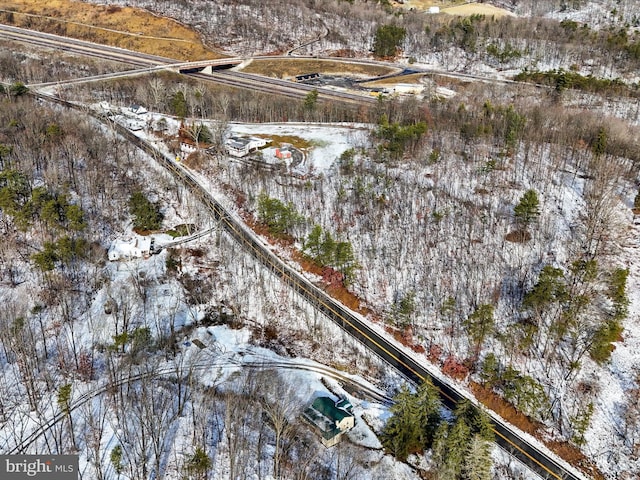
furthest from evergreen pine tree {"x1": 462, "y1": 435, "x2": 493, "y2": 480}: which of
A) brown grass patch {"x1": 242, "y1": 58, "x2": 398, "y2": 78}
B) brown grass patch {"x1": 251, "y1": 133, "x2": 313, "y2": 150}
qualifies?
brown grass patch {"x1": 242, "y1": 58, "x2": 398, "y2": 78}

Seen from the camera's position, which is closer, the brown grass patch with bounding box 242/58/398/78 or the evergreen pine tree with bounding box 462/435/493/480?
the evergreen pine tree with bounding box 462/435/493/480

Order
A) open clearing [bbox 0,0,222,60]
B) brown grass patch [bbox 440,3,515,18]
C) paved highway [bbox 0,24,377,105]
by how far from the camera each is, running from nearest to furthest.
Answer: paved highway [bbox 0,24,377,105] < open clearing [bbox 0,0,222,60] < brown grass patch [bbox 440,3,515,18]

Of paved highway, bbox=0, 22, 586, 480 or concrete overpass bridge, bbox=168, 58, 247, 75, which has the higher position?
concrete overpass bridge, bbox=168, 58, 247, 75

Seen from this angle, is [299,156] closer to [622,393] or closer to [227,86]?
[227,86]

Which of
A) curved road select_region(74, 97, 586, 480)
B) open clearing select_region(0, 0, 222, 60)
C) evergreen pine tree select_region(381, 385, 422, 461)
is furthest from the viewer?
open clearing select_region(0, 0, 222, 60)

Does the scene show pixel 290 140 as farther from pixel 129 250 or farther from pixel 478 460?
pixel 478 460

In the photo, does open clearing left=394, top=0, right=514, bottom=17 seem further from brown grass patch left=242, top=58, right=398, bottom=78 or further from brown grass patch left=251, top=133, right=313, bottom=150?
brown grass patch left=251, top=133, right=313, bottom=150

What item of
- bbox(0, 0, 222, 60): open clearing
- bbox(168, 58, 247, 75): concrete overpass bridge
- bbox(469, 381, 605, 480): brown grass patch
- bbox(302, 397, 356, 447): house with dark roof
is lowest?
bbox(469, 381, 605, 480): brown grass patch

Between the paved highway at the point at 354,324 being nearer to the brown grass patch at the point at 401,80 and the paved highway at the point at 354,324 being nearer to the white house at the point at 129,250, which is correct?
the white house at the point at 129,250
